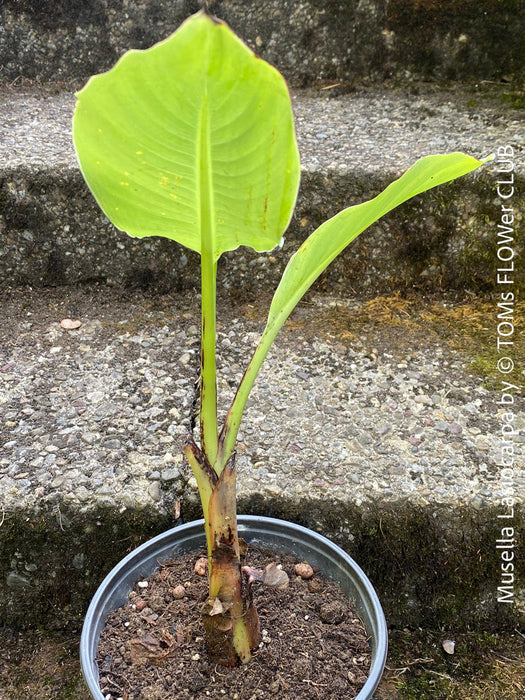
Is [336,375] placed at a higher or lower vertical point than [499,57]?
lower

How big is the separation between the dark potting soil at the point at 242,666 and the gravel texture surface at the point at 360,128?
36.6 inches

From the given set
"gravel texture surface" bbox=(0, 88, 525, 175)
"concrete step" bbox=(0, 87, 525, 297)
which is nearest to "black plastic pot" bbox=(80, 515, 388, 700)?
"concrete step" bbox=(0, 87, 525, 297)

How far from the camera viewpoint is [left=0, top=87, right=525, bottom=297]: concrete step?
4.29 ft

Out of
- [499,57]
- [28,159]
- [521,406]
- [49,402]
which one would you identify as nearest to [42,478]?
[49,402]

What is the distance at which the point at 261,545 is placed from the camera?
0.86 meters

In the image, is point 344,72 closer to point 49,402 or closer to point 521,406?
point 521,406

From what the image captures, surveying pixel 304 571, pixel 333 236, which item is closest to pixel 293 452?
pixel 304 571

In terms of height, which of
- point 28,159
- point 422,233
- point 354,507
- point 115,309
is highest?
point 28,159

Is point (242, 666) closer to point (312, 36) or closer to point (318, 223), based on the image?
point (318, 223)

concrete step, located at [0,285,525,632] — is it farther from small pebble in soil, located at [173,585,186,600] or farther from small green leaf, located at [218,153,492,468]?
small green leaf, located at [218,153,492,468]

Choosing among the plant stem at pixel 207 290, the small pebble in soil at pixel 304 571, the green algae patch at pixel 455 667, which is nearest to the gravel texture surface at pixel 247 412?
the small pebble in soil at pixel 304 571

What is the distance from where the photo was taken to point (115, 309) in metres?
1.37

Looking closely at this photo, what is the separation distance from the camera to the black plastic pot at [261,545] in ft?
2.30

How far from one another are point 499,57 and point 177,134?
157 centimetres
